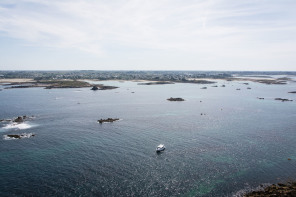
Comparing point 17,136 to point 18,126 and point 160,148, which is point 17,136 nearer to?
point 18,126

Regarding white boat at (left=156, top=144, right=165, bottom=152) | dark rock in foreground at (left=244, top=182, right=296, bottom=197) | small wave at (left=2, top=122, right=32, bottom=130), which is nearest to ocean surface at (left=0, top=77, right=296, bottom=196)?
small wave at (left=2, top=122, right=32, bottom=130)

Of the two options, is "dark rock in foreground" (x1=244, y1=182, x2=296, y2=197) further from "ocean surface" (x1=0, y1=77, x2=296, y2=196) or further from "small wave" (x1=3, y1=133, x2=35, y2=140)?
"small wave" (x1=3, y1=133, x2=35, y2=140)

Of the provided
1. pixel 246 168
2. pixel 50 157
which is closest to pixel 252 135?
pixel 246 168

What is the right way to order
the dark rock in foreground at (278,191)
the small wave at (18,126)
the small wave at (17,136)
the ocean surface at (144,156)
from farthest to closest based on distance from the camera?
the small wave at (18,126), the small wave at (17,136), the ocean surface at (144,156), the dark rock in foreground at (278,191)

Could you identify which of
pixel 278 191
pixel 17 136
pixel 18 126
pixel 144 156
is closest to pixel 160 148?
pixel 144 156

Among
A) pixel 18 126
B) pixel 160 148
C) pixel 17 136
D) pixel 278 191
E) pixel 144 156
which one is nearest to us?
pixel 278 191

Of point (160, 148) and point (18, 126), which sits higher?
point (18, 126)

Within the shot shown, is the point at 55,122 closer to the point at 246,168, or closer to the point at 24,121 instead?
the point at 24,121

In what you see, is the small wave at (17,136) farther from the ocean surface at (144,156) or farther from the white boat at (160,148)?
the white boat at (160,148)

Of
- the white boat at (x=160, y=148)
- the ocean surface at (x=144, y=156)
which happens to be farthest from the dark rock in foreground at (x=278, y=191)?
the white boat at (x=160, y=148)
